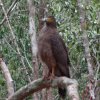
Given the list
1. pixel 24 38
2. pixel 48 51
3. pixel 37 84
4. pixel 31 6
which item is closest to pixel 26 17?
pixel 24 38

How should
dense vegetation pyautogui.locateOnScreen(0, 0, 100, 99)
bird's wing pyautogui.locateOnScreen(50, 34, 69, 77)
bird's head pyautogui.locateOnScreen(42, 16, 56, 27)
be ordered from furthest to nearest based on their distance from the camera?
dense vegetation pyautogui.locateOnScreen(0, 0, 100, 99), bird's head pyautogui.locateOnScreen(42, 16, 56, 27), bird's wing pyautogui.locateOnScreen(50, 34, 69, 77)

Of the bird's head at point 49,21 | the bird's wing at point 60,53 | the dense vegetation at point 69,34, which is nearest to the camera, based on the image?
the bird's wing at point 60,53

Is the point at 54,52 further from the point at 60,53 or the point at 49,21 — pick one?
the point at 49,21

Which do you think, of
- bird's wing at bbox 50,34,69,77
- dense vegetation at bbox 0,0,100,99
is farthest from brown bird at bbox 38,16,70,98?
dense vegetation at bbox 0,0,100,99

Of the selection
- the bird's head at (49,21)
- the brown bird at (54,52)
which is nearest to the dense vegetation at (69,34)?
the brown bird at (54,52)

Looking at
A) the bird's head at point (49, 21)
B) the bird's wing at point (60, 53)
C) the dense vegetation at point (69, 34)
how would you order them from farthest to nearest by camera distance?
the dense vegetation at point (69, 34) → the bird's head at point (49, 21) → the bird's wing at point (60, 53)

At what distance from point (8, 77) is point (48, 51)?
1.67ft

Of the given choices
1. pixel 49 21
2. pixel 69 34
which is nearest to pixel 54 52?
pixel 49 21

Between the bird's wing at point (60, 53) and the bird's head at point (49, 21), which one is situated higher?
the bird's head at point (49, 21)

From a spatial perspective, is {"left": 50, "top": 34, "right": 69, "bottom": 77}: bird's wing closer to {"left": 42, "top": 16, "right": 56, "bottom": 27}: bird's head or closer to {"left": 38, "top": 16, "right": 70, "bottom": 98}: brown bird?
{"left": 38, "top": 16, "right": 70, "bottom": 98}: brown bird

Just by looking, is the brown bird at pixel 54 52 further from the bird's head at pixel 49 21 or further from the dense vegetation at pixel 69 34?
the dense vegetation at pixel 69 34

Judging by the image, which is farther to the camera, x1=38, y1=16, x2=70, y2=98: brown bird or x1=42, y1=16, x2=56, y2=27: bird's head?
x1=42, y1=16, x2=56, y2=27: bird's head

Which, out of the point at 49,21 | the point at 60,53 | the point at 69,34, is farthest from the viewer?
the point at 69,34

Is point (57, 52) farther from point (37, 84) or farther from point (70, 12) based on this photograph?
point (70, 12)
